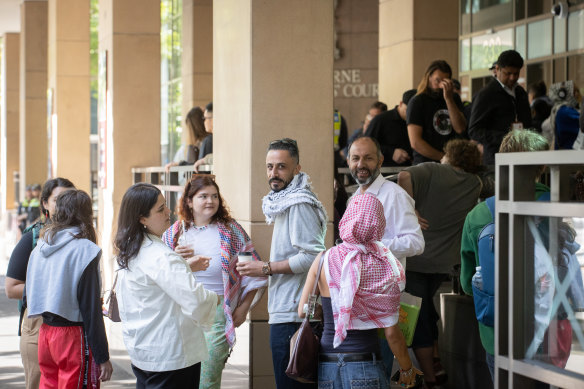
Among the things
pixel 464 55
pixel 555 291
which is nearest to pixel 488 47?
pixel 464 55

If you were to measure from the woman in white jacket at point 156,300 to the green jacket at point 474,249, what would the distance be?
5.01 feet

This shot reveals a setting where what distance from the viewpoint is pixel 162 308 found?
5516 millimetres

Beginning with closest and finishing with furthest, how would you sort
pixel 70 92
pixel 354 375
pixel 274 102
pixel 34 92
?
pixel 354 375
pixel 274 102
pixel 70 92
pixel 34 92

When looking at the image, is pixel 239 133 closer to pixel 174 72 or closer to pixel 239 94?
pixel 239 94

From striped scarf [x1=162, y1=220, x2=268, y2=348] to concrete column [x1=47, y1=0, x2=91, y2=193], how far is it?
48.0 ft

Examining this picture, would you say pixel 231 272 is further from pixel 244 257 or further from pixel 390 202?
pixel 390 202

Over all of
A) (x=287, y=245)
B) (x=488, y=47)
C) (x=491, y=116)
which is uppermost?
(x=488, y=47)

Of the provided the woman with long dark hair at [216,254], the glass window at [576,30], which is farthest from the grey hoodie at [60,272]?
the glass window at [576,30]

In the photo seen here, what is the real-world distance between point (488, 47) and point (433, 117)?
13.6 m

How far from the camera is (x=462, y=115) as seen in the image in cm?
964

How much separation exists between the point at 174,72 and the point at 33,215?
7268mm

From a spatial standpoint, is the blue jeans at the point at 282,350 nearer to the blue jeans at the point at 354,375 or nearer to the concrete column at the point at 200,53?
the blue jeans at the point at 354,375

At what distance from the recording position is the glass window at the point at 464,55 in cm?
2360

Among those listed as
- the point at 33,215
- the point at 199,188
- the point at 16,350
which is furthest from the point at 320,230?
the point at 33,215
